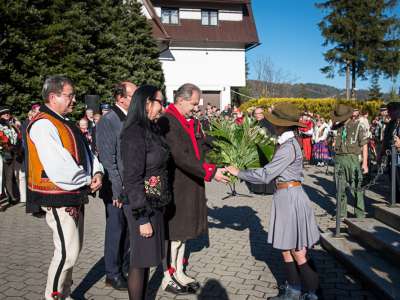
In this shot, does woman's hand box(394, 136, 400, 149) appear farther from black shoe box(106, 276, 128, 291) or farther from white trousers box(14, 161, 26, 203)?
white trousers box(14, 161, 26, 203)

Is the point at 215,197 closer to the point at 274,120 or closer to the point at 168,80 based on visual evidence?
the point at 274,120

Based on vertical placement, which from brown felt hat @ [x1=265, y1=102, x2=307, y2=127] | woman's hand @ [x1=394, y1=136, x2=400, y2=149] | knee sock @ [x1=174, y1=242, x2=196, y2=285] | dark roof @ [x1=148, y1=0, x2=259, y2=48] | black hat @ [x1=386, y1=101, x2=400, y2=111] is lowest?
knee sock @ [x1=174, y1=242, x2=196, y2=285]

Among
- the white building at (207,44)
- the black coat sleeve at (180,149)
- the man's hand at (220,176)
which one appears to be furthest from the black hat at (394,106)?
the white building at (207,44)

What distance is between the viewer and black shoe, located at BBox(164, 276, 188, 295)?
4.47 meters

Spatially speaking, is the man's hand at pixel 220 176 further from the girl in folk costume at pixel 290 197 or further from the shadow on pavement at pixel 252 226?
the shadow on pavement at pixel 252 226

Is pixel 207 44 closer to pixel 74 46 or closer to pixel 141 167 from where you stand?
pixel 74 46

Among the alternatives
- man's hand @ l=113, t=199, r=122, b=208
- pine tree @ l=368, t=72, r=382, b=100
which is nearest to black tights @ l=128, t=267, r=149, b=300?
man's hand @ l=113, t=199, r=122, b=208

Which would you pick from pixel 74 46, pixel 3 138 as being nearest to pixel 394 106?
pixel 3 138

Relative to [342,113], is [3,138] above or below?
below

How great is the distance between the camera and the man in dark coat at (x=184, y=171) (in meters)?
4.11

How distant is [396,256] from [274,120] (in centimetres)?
254

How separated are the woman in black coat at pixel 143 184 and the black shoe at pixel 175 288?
115cm

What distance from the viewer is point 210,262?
545 cm

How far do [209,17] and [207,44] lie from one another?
246 cm
